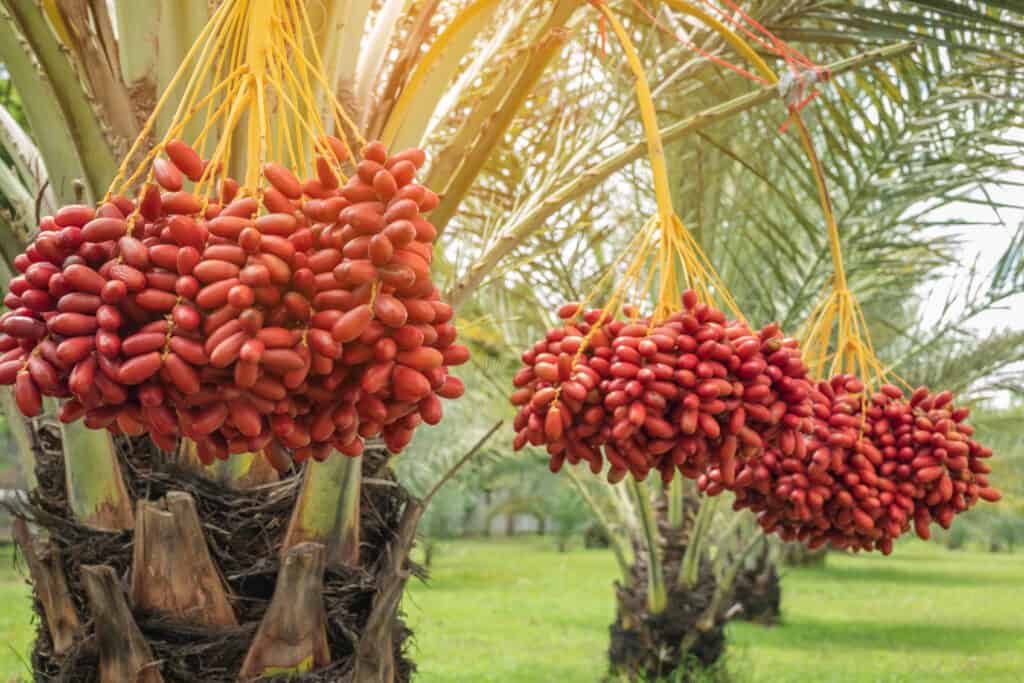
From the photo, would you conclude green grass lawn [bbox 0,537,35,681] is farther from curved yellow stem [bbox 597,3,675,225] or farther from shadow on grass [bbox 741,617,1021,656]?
shadow on grass [bbox 741,617,1021,656]

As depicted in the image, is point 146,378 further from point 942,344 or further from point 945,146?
point 942,344

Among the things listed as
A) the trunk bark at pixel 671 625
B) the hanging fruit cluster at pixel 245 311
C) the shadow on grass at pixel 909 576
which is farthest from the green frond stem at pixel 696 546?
the shadow on grass at pixel 909 576

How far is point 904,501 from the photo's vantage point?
1.79 m

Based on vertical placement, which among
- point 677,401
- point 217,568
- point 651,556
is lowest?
point 651,556

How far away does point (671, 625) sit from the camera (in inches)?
227

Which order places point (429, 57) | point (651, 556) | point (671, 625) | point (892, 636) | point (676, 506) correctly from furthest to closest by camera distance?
point (892, 636) → point (676, 506) → point (671, 625) → point (651, 556) → point (429, 57)

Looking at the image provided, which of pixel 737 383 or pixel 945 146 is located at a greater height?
pixel 945 146

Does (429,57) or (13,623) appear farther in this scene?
(13,623)

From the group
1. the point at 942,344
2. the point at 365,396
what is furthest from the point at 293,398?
the point at 942,344

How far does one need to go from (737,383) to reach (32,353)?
0.85 meters

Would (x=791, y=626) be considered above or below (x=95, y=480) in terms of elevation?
below

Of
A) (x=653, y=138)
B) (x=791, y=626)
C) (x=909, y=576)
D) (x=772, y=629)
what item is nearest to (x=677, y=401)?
(x=653, y=138)

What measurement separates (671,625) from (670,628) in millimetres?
18

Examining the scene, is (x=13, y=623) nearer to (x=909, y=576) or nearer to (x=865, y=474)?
(x=865, y=474)
